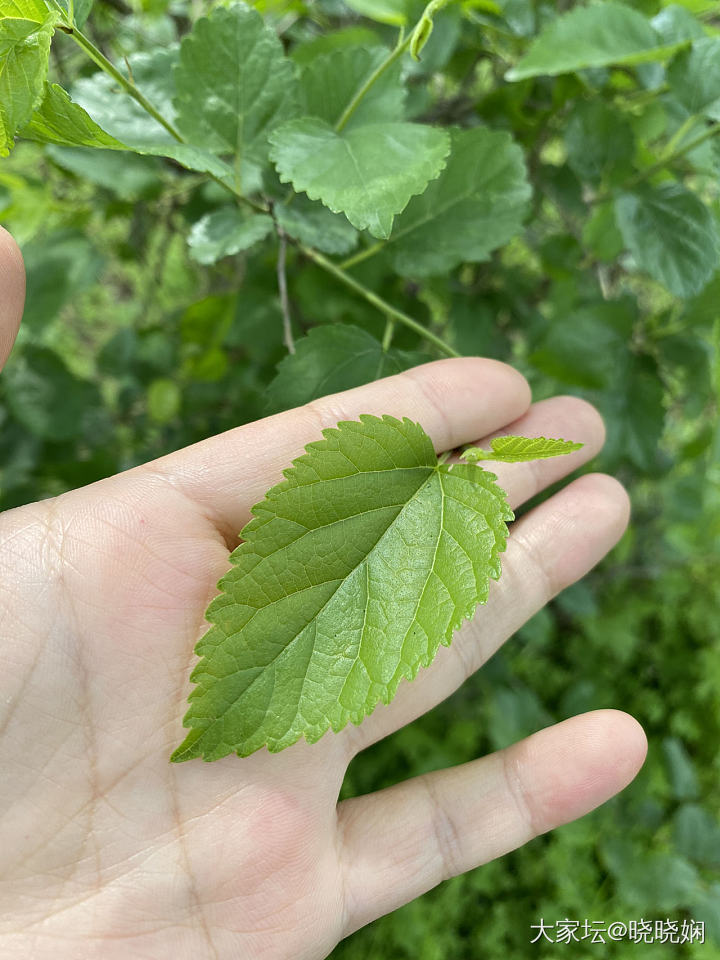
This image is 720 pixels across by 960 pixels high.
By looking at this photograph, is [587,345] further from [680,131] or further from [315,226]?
[315,226]

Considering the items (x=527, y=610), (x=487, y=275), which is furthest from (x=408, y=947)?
(x=487, y=275)

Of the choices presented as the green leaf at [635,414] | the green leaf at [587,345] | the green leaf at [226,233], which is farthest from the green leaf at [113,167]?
the green leaf at [635,414]

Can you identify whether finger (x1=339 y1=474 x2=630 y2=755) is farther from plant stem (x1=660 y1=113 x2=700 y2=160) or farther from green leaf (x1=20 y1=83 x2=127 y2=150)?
green leaf (x1=20 y1=83 x2=127 y2=150)

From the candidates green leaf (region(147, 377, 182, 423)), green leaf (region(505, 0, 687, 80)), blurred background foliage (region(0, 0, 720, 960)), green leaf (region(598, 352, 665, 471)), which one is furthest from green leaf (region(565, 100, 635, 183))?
green leaf (region(147, 377, 182, 423))

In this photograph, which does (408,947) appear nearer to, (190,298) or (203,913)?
(203,913)

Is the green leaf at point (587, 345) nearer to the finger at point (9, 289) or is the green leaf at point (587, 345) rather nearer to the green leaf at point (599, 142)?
the green leaf at point (599, 142)
